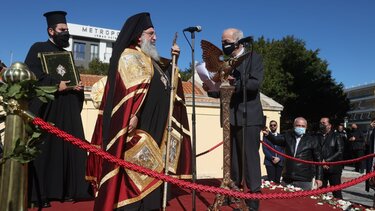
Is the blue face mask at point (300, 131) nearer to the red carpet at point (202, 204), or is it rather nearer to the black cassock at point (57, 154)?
the red carpet at point (202, 204)

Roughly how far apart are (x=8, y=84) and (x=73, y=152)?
2.60 meters

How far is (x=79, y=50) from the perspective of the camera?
5400 cm

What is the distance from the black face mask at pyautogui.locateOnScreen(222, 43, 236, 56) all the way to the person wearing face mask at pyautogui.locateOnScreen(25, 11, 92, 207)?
219 cm

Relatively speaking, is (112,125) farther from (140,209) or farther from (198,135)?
(198,135)

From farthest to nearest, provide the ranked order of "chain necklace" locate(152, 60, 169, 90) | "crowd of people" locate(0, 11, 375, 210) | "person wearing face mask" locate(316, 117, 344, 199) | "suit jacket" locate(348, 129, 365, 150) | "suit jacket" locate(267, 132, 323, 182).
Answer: "suit jacket" locate(348, 129, 365, 150) < "person wearing face mask" locate(316, 117, 344, 199) < "suit jacket" locate(267, 132, 323, 182) < "chain necklace" locate(152, 60, 169, 90) < "crowd of people" locate(0, 11, 375, 210)

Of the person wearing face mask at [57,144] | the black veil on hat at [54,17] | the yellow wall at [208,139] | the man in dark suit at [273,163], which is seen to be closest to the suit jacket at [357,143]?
the yellow wall at [208,139]

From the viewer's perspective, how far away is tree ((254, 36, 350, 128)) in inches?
1225

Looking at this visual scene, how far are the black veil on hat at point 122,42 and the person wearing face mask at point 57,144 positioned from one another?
1293 mm

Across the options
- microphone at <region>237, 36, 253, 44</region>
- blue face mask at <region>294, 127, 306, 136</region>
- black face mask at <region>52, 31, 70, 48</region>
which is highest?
black face mask at <region>52, 31, 70, 48</region>

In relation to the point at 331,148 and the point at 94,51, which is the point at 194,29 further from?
the point at 94,51

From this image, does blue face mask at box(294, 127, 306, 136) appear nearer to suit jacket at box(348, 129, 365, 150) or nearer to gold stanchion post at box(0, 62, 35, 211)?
gold stanchion post at box(0, 62, 35, 211)

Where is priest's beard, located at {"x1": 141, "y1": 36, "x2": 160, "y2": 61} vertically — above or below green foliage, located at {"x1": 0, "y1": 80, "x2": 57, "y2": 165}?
above

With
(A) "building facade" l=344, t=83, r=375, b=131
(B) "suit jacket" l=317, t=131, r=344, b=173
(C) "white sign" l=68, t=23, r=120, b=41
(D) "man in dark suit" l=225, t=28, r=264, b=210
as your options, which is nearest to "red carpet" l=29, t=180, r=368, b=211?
(D) "man in dark suit" l=225, t=28, r=264, b=210

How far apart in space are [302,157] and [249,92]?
→ 3417 millimetres
